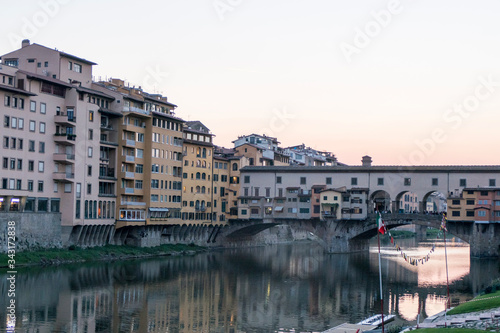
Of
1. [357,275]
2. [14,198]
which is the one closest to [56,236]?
[14,198]

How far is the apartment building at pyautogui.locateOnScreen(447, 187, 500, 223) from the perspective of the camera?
8762cm

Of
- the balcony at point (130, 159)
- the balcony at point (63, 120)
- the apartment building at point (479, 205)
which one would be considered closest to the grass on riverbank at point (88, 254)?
the balcony at point (130, 159)

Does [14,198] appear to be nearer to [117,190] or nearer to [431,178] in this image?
[117,190]

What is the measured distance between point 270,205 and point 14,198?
41025 mm

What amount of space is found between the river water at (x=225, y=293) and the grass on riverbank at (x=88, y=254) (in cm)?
233

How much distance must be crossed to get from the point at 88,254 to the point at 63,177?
27.8 ft

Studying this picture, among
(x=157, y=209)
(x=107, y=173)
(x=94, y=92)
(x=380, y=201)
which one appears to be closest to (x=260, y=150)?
(x=380, y=201)

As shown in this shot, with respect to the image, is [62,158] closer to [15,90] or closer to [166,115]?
[15,90]

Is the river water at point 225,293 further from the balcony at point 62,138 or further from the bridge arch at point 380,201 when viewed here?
the bridge arch at point 380,201

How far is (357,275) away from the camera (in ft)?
234

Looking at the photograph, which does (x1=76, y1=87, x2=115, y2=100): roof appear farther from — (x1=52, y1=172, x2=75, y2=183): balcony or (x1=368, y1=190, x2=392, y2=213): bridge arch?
(x1=368, y1=190, x2=392, y2=213): bridge arch

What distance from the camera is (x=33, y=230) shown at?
7081cm

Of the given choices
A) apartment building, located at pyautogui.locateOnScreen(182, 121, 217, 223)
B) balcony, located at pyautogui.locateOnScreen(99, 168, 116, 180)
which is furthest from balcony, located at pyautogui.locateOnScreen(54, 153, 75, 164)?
apartment building, located at pyautogui.locateOnScreen(182, 121, 217, 223)

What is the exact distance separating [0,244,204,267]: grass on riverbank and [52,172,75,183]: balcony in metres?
7.13
